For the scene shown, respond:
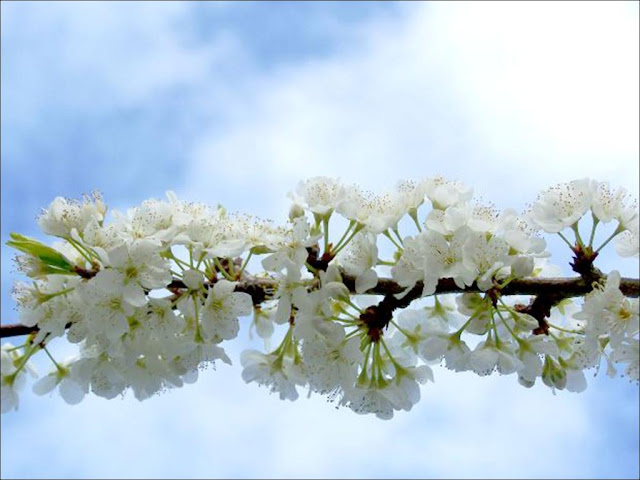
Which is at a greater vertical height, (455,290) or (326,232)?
(326,232)

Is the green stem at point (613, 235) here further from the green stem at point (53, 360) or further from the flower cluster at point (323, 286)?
the green stem at point (53, 360)

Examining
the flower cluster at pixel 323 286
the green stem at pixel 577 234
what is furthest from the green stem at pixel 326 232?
the green stem at pixel 577 234

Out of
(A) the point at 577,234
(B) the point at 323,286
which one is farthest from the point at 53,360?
(A) the point at 577,234

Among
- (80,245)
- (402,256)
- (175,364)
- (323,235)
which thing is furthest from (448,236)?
(80,245)

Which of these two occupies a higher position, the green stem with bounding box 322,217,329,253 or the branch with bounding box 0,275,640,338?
the green stem with bounding box 322,217,329,253

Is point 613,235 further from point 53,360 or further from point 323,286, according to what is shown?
point 53,360

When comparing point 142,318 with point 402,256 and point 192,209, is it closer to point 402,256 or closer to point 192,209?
point 192,209

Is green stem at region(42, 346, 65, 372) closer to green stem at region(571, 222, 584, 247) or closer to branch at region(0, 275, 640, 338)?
branch at region(0, 275, 640, 338)

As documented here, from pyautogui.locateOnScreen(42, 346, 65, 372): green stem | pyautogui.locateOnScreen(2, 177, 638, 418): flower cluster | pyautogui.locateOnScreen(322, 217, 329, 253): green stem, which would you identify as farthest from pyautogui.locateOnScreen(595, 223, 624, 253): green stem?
pyautogui.locateOnScreen(42, 346, 65, 372): green stem
